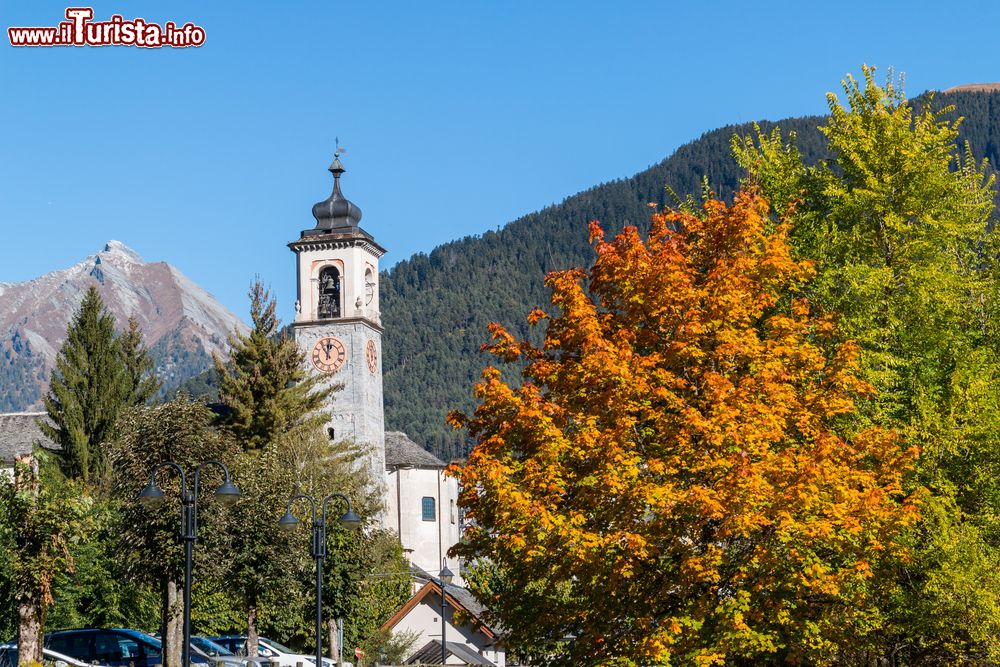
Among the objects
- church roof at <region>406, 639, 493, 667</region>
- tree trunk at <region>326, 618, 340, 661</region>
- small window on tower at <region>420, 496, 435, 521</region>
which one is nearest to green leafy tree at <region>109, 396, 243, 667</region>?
tree trunk at <region>326, 618, 340, 661</region>

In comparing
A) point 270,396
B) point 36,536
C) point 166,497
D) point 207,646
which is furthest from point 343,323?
point 36,536

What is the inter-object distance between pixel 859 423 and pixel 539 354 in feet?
18.0

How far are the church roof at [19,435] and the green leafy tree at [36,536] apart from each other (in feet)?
136

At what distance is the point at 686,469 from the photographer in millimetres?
20828

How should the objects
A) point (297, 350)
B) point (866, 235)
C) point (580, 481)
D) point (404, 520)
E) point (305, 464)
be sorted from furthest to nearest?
point (404, 520) → point (297, 350) → point (305, 464) → point (866, 235) → point (580, 481)

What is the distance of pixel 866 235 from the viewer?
24.5 metres

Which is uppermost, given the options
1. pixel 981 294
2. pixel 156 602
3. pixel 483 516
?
pixel 981 294

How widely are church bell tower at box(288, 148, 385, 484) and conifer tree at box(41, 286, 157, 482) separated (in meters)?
8.50

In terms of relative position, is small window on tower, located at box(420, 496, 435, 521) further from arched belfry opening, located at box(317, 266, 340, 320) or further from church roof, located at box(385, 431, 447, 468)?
arched belfry opening, located at box(317, 266, 340, 320)

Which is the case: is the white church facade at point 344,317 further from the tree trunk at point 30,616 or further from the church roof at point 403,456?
the tree trunk at point 30,616

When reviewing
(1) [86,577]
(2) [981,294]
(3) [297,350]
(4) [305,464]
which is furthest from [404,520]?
(2) [981,294]

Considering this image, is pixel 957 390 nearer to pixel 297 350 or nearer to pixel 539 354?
pixel 539 354

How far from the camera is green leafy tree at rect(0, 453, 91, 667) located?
27.4m

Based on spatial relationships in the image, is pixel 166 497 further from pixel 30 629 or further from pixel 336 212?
pixel 336 212
